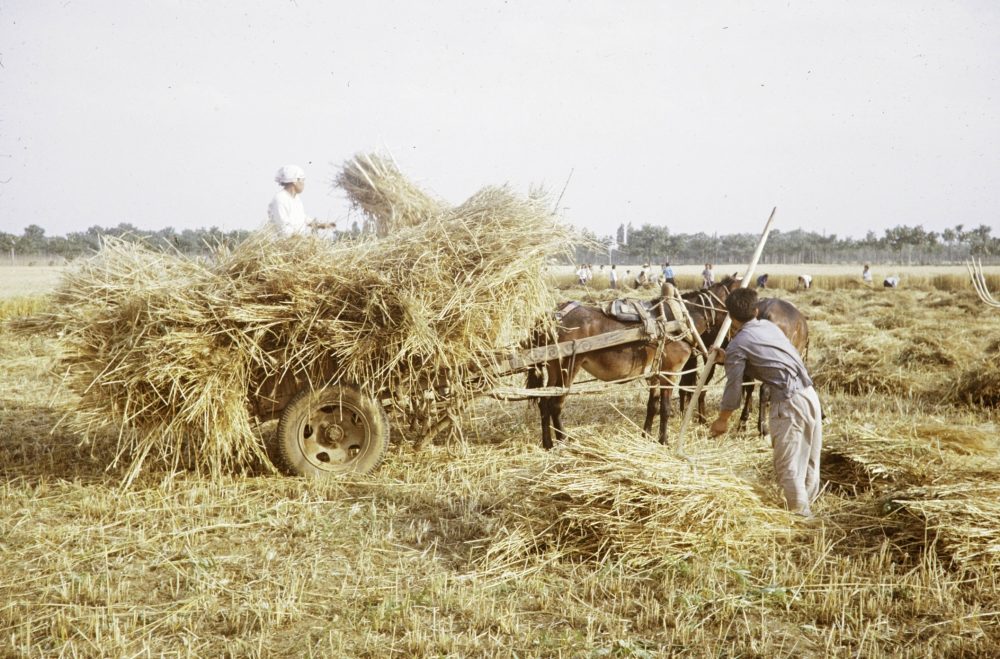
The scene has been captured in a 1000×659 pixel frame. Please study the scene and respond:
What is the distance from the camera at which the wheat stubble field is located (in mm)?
3232

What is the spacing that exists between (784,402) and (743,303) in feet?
2.37

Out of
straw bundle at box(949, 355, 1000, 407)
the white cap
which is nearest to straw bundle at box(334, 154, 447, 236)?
the white cap

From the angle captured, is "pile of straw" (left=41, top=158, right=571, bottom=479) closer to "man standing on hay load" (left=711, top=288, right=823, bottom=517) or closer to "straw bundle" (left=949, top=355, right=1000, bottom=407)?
"man standing on hay load" (left=711, top=288, right=823, bottom=517)

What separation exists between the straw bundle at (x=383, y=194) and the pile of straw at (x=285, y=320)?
1.34m

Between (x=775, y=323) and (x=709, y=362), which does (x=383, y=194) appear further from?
(x=775, y=323)

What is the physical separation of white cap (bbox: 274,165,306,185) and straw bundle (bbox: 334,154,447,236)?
78 centimetres

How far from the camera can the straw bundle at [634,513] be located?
390 centimetres

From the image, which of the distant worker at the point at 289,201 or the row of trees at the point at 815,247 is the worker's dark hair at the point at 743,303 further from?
the row of trees at the point at 815,247

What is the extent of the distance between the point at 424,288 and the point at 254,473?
7.33ft

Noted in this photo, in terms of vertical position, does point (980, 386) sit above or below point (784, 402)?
below

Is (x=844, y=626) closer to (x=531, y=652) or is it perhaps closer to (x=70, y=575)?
(x=531, y=652)

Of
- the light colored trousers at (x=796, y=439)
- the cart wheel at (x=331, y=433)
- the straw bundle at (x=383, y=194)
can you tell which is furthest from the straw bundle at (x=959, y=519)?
the straw bundle at (x=383, y=194)

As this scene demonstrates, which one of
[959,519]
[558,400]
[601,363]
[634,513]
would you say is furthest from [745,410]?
[634,513]

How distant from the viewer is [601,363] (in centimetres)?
657
